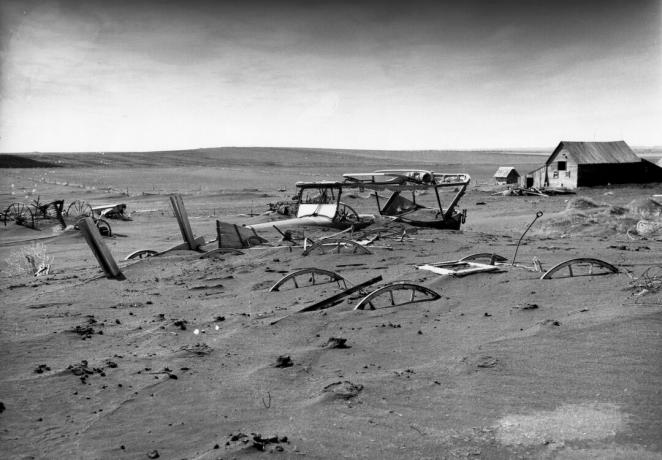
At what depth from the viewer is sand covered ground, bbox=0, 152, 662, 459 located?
4086 mm

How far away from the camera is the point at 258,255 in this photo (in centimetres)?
1155

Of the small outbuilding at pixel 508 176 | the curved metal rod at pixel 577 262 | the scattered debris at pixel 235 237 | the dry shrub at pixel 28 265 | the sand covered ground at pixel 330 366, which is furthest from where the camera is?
Answer: the small outbuilding at pixel 508 176

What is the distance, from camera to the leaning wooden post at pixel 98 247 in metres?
10.2

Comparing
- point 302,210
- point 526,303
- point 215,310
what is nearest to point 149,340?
point 215,310

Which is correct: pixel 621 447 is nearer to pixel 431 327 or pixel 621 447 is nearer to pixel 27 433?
pixel 431 327

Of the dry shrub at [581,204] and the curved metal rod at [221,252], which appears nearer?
the curved metal rod at [221,252]

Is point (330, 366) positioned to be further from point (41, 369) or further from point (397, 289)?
point (41, 369)

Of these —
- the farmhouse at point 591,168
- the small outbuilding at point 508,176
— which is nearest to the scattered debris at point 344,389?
the farmhouse at point 591,168

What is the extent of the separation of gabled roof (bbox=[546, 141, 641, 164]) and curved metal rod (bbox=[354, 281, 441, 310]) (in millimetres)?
33225

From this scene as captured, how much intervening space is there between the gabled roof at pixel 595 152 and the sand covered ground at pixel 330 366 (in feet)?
96.7

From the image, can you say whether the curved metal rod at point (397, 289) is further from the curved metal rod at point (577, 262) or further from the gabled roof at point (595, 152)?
the gabled roof at point (595, 152)

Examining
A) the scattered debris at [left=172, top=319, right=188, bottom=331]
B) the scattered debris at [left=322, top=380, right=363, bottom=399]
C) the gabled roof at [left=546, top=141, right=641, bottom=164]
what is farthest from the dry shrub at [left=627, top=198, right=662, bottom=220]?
the scattered debris at [left=322, top=380, right=363, bottom=399]

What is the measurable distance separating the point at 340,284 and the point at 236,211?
21398mm

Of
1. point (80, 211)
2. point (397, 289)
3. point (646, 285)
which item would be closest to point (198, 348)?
point (397, 289)
